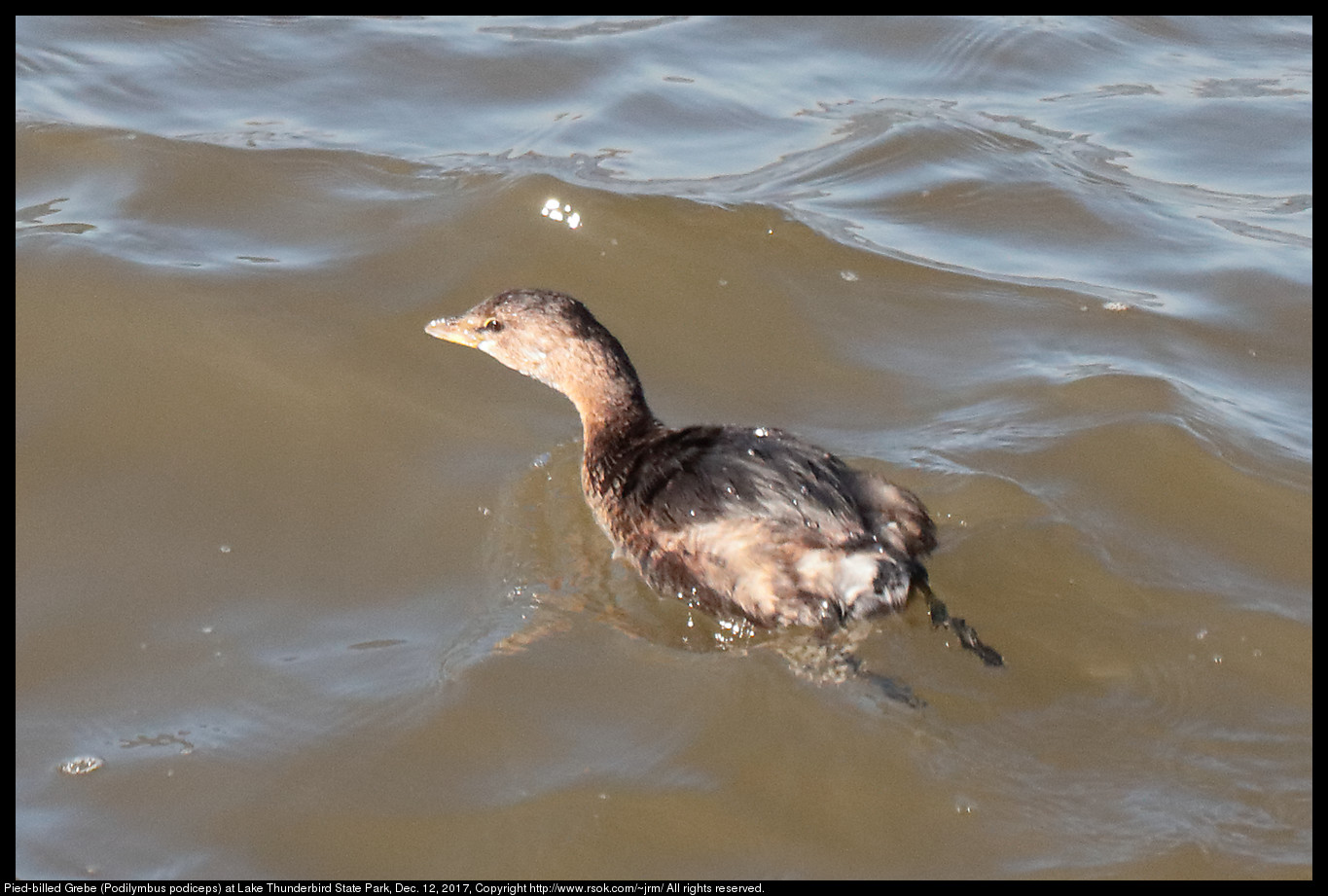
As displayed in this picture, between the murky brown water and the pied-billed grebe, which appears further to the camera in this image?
the pied-billed grebe

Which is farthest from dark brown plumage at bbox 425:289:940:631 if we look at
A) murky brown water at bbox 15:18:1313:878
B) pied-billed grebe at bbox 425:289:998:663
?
murky brown water at bbox 15:18:1313:878

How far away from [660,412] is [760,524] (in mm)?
1566

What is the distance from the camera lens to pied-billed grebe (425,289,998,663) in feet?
15.3

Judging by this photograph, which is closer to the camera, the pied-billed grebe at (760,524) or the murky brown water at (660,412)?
the murky brown water at (660,412)

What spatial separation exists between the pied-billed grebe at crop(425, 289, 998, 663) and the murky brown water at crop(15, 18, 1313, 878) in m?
0.16

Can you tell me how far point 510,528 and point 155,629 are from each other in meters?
1.31

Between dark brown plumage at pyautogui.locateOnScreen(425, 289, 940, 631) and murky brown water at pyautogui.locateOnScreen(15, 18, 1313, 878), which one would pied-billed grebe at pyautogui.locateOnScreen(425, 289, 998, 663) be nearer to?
dark brown plumage at pyautogui.locateOnScreen(425, 289, 940, 631)

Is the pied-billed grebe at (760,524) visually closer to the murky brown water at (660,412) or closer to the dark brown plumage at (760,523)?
the dark brown plumage at (760,523)

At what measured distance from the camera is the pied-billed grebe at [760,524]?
466cm

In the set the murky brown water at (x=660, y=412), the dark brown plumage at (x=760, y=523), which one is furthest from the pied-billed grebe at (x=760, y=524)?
the murky brown water at (x=660, y=412)

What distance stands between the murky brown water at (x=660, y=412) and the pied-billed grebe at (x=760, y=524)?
0.53 ft

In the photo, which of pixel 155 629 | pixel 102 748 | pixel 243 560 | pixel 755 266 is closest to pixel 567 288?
pixel 755 266

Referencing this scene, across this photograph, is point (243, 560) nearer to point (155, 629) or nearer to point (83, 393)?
point (155, 629)
